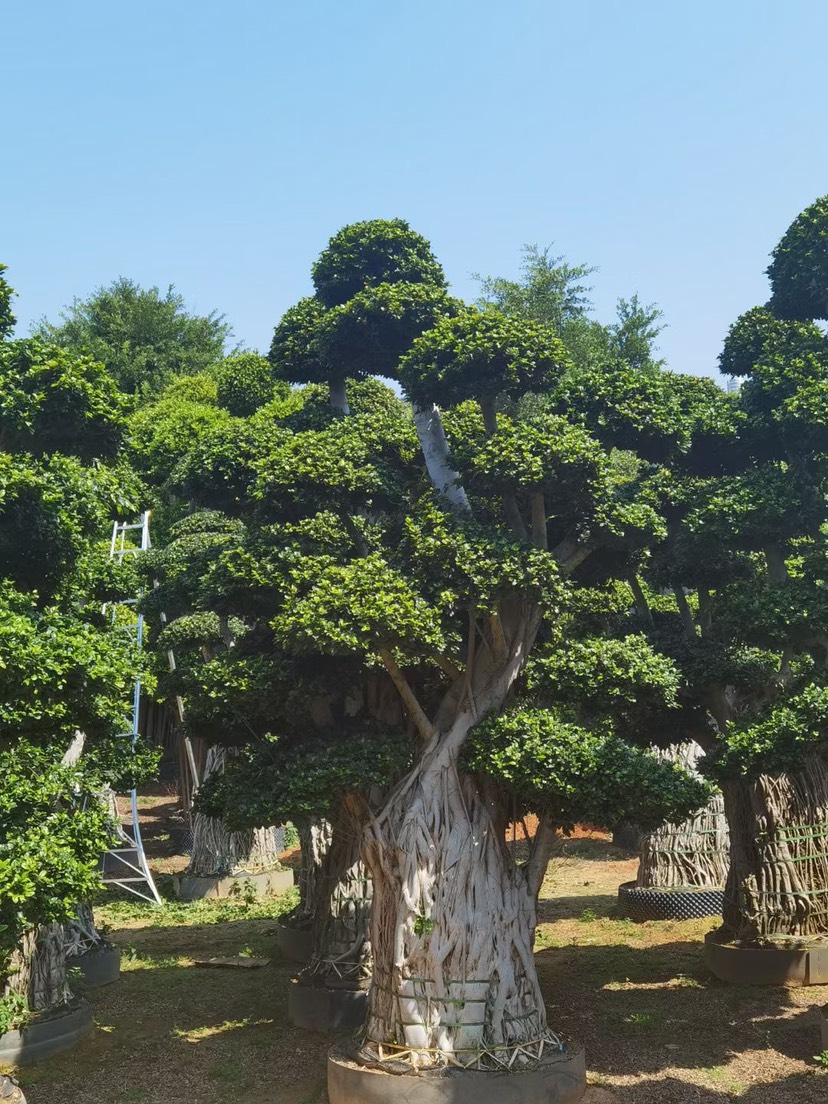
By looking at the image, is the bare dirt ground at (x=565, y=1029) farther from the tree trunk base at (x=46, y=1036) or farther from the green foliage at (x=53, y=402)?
the green foliage at (x=53, y=402)

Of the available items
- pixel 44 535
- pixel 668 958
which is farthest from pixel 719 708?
pixel 44 535

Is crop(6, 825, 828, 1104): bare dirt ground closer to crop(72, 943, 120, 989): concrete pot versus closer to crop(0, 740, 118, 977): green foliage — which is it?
crop(72, 943, 120, 989): concrete pot

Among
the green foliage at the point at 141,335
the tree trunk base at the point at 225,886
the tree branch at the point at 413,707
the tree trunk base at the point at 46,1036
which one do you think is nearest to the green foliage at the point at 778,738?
the tree branch at the point at 413,707

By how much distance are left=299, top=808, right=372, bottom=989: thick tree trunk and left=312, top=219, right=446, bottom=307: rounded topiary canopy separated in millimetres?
7797

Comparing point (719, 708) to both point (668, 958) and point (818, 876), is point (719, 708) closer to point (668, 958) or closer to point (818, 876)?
point (818, 876)

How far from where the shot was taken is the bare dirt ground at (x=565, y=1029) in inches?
458

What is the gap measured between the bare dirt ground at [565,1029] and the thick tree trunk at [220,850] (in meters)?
4.37

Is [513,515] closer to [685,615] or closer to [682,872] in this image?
[685,615]

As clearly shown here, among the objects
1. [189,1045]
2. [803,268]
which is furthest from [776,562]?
[189,1045]

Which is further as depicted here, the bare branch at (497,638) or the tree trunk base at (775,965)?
the tree trunk base at (775,965)

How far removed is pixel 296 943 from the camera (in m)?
17.7

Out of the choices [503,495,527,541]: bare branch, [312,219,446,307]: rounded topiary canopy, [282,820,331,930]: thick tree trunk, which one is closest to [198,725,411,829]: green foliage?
[503,495,527,541]: bare branch

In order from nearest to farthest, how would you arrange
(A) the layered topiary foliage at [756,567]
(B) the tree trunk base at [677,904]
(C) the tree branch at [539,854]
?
(C) the tree branch at [539,854] → (A) the layered topiary foliage at [756,567] → (B) the tree trunk base at [677,904]

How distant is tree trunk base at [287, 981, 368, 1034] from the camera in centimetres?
1382
